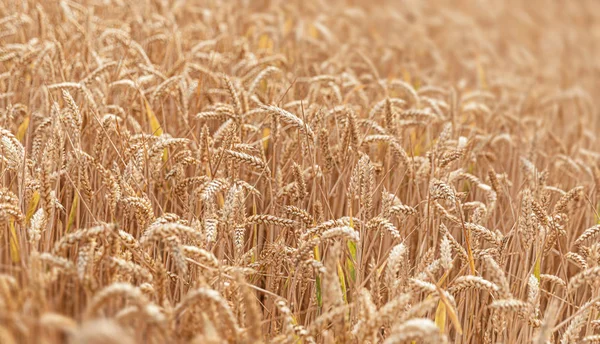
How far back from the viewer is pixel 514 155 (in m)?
3.38

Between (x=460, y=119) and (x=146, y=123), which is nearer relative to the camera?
(x=146, y=123)

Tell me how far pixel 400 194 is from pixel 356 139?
745 mm

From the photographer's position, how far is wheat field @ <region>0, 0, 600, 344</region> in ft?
4.89

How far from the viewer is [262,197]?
240cm

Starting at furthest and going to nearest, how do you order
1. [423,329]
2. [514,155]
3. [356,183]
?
[514,155], [356,183], [423,329]

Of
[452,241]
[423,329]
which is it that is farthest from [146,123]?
[423,329]

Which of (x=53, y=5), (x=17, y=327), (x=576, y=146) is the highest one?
(x=53, y=5)

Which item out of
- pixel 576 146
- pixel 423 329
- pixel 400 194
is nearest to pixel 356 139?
pixel 400 194

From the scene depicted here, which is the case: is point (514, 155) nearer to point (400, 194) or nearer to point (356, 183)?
point (400, 194)

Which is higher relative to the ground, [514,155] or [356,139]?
[356,139]

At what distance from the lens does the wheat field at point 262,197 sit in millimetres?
1491

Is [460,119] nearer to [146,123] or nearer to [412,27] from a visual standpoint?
[146,123]

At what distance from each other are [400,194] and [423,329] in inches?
61.7

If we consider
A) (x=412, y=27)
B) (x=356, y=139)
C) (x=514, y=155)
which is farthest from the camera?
(x=412, y=27)
